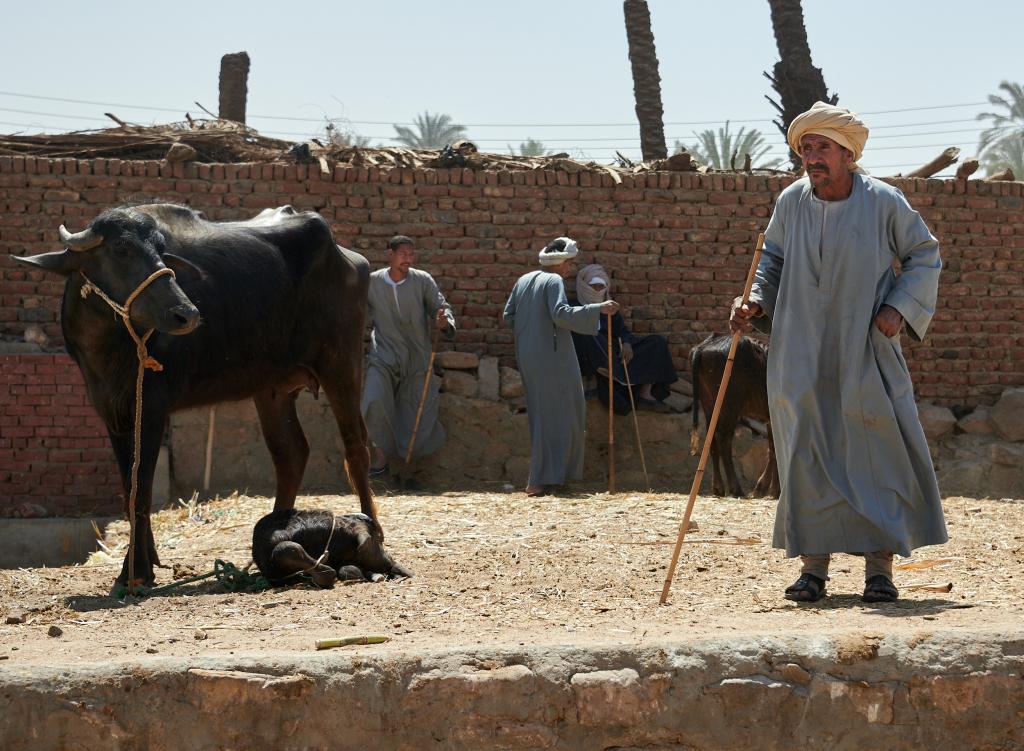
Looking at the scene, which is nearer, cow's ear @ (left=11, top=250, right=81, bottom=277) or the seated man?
cow's ear @ (left=11, top=250, right=81, bottom=277)

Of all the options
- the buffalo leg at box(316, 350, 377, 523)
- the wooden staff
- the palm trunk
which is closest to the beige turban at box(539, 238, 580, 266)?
the wooden staff

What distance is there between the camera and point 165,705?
4.24 m

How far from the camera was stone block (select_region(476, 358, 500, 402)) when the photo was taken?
12008mm

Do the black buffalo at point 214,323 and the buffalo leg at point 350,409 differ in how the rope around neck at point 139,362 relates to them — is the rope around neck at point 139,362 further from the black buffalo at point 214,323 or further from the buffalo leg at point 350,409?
the buffalo leg at point 350,409

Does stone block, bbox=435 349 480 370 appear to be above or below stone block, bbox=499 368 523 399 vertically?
above

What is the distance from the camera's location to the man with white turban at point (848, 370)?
17.9ft

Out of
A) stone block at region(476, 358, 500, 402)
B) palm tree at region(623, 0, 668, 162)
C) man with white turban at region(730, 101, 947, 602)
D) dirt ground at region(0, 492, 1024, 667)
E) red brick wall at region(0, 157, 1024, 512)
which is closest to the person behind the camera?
dirt ground at region(0, 492, 1024, 667)

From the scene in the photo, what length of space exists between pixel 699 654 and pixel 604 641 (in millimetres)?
326

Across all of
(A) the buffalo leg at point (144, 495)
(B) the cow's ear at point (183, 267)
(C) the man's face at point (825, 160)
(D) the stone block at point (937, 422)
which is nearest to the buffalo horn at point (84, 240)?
(B) the cow's ear at point (183, 267)

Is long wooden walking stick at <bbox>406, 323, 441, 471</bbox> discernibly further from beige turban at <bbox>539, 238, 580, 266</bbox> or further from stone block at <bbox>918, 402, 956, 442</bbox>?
stone block at <bbox>918, 402, 956, 442</bbox>

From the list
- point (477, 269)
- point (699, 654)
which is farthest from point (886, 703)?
point (477, 269)

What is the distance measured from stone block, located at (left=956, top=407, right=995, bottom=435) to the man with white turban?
736 centimetres

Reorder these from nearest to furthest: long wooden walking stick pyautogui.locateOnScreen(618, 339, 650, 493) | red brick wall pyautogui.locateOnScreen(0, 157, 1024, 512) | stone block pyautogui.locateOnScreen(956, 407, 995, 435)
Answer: red brick wall pyautogui.locateOnScreen(0, 157, 1024, 512)
long wooden walking stick pyautogui.locateOnScreen(618, 339, 650, 493)
stone block pyautogui.locateOnScreen(956, 407, 995, 435)

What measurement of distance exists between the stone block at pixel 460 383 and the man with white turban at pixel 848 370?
6.41 m
